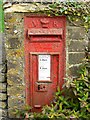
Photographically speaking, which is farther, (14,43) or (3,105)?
(3,105)

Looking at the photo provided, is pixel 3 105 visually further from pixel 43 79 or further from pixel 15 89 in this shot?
pixel 43 79

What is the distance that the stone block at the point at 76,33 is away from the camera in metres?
4.61

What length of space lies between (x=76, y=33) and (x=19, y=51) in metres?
0.70

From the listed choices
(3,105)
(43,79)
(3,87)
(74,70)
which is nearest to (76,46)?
(74,70)

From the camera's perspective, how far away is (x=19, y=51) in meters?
4.64

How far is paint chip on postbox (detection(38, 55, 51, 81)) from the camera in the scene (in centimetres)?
465

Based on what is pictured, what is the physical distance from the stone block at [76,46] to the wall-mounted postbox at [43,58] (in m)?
0.10

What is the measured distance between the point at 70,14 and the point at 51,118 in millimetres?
1210

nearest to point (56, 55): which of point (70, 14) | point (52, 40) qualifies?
point (52, 40)

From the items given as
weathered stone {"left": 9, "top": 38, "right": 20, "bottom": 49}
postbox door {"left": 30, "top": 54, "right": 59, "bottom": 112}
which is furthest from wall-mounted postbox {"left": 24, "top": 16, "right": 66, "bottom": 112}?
weathered stone {"left": 9, "top": 38, "right": 20, "bottom": 49}

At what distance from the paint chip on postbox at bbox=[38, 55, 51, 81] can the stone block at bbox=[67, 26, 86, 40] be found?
1.22 feet

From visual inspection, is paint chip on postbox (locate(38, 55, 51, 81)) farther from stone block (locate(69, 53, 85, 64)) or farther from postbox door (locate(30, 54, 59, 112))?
stone block (locate(69, 53, 85, 64))

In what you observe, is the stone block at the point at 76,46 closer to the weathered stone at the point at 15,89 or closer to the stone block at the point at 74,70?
the stone block at the point at 74,70

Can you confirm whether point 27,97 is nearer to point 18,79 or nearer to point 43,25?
point 18,79
